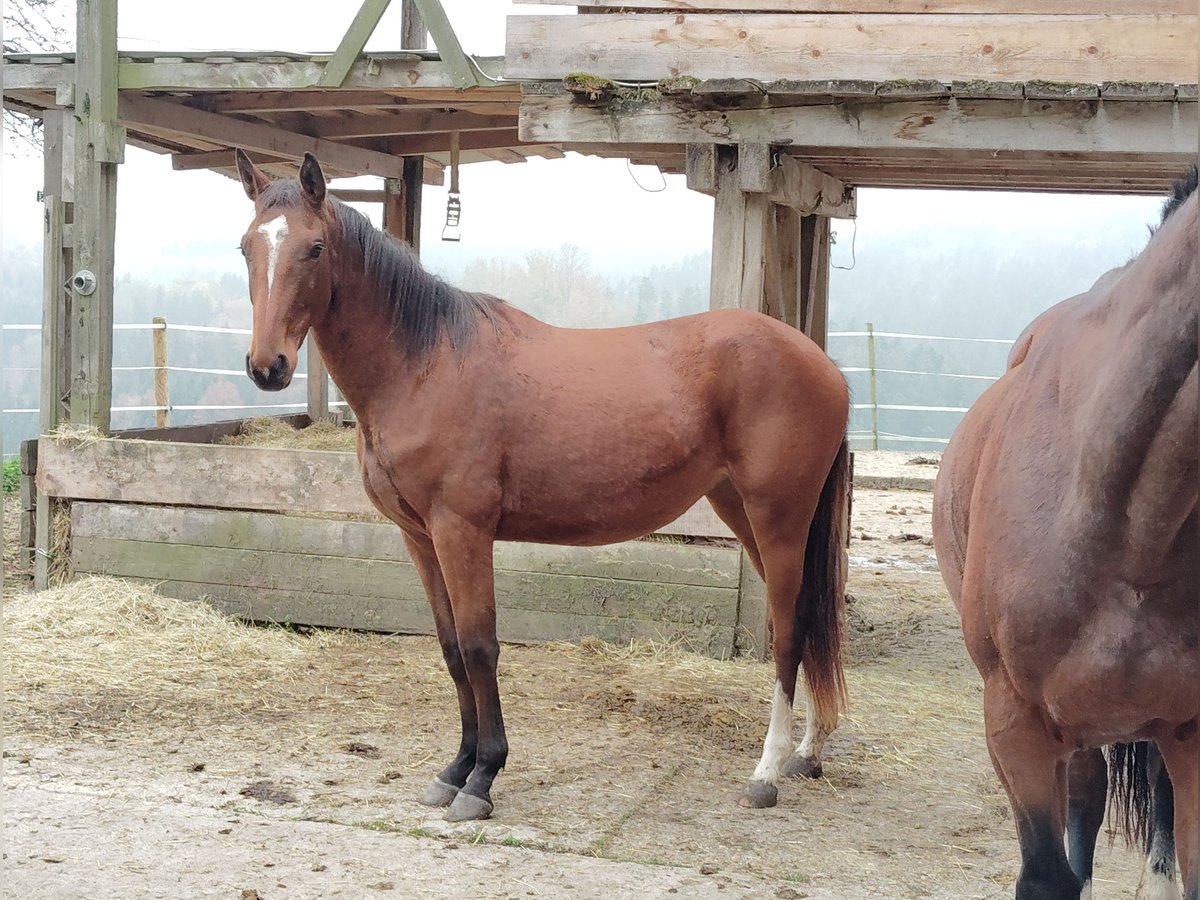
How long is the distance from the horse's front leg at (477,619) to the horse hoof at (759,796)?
31.3 inches

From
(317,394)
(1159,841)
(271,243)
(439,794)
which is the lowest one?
(439,794)

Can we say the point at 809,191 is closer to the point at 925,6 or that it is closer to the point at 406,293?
the point at 925,6

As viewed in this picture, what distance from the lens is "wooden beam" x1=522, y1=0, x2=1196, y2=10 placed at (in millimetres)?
4660

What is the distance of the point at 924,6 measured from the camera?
4809 mm

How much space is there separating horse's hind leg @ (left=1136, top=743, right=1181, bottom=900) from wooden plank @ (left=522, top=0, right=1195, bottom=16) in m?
3.24

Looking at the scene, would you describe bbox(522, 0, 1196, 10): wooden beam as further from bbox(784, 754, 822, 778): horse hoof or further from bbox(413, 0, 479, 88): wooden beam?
bbox(784, 754, 822, 778): horse hoof

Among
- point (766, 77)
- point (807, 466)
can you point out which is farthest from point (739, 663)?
point (766, 77)

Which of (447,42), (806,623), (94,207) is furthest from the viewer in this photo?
(94,207)

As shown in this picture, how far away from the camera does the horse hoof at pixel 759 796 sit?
12.5 feet

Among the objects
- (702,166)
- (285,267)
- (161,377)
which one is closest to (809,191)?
(702,166)

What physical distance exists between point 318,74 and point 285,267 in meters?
2.76

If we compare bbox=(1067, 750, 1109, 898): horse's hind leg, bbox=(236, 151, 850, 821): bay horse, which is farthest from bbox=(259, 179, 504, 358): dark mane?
bbox=(1067, 750, 1109, 898): horse's hind leg

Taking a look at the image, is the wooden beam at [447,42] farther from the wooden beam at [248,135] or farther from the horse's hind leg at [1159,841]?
the horse's hind leg at [1159,841]

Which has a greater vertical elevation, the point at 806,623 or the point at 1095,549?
the point at 1095,549
